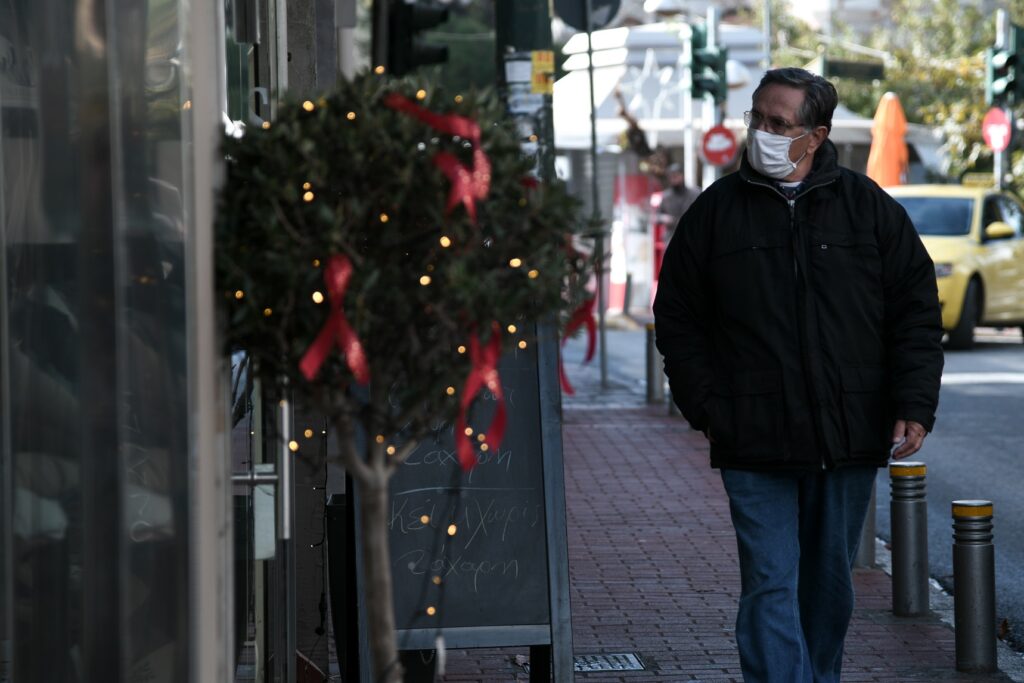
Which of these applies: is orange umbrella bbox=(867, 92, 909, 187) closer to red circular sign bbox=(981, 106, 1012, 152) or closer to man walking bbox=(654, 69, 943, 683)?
red circular sign bbox=(981, 106, 1012, 152)

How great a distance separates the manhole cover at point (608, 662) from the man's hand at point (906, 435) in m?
1.68

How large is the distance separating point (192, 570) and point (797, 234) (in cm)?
222

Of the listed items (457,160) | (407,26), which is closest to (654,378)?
(407,26)

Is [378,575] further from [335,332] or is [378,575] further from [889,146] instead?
[889,146]

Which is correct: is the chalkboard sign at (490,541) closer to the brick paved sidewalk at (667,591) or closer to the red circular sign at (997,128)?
the brick paved sidewalk at (667,591)

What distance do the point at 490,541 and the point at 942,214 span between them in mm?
16276

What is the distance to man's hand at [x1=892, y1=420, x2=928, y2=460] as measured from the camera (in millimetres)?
4590

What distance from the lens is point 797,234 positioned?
4.62m

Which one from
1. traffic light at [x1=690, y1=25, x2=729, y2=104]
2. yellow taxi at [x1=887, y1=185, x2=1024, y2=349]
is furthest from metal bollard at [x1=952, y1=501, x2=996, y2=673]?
traffic light at [x1=690, y1=25, x2=729, y2=104]

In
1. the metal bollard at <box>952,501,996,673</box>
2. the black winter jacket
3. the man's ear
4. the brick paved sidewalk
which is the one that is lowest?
the brick paved sidewalk

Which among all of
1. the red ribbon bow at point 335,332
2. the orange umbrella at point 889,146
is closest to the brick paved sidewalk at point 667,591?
the red ribbon bow at point 335,332

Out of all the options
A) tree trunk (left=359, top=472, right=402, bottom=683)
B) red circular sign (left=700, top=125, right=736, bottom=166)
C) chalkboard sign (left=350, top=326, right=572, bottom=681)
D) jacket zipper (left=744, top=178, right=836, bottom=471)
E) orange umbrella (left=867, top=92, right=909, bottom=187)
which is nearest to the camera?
tree trunk (left=359, top=472, right=402, bottom=683)

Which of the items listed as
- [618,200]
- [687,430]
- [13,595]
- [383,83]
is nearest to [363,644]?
[13,595]

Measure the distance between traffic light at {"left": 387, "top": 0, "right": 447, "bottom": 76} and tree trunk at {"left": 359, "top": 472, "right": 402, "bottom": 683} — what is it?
12907 mm
